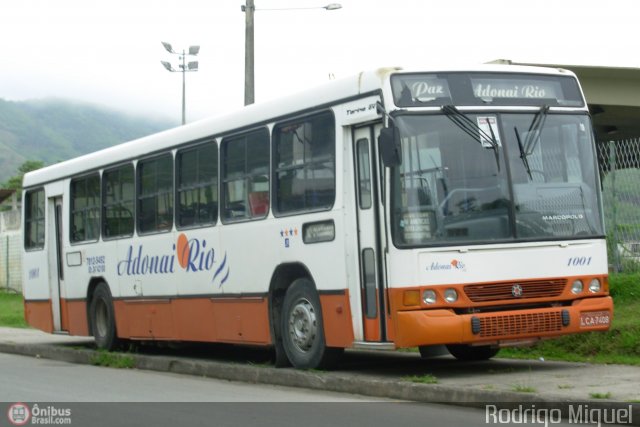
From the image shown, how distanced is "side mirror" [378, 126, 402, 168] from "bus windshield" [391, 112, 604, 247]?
24 cm

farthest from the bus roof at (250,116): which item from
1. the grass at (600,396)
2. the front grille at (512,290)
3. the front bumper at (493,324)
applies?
the grass at (600,396)

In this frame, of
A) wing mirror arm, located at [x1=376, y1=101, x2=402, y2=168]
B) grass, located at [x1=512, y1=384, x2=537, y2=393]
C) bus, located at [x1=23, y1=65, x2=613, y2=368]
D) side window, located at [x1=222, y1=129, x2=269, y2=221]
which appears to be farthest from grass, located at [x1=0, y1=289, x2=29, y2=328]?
grass, located at [x1=512, y1=384, x2=537, y2=393]

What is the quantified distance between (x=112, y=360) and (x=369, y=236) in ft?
21.3

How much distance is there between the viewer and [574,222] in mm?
12141

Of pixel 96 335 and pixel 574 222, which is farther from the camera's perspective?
pixel 96 335

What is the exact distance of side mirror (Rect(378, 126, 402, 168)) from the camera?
11438 millimetres

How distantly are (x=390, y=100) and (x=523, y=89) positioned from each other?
1571 mm

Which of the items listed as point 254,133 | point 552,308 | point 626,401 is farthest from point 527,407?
point 254,133

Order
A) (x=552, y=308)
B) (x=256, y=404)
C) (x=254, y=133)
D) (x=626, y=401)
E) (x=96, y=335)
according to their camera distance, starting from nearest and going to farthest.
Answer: (x=626, y=401) → (x=256, y=404) → (x=552, y=308) → (x=254, y=133) → (x=96, y=335)

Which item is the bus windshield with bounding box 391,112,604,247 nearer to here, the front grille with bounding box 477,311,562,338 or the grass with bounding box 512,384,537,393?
the front grille with bounding box 477,311,562,338

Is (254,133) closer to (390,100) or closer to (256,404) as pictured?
(390,100)

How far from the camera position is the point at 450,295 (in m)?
11.6

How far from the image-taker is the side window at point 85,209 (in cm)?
1870

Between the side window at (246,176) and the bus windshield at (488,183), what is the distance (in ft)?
8.76
